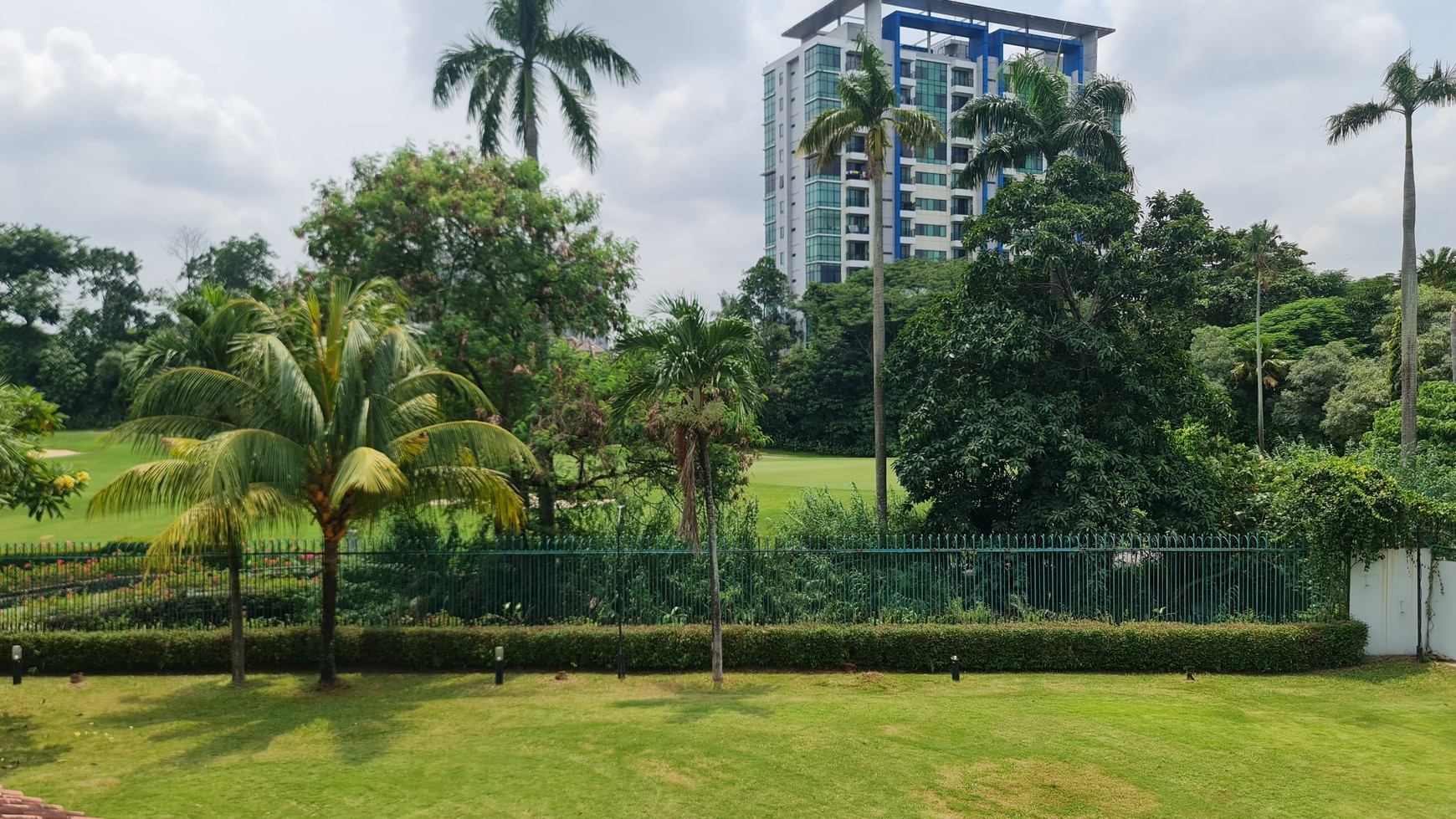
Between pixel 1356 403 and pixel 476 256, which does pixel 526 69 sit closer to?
pixel 476 256

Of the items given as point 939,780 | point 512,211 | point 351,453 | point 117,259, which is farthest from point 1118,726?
point 117,259

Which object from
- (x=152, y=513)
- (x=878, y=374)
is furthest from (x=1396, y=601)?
(x=152, y=513)

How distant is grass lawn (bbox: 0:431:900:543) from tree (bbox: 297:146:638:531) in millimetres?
4609

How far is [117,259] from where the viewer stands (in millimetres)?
58562

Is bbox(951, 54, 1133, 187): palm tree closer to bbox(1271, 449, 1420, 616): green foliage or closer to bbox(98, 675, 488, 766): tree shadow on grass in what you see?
bbox(1271, 449, 1420, 616): green foliage

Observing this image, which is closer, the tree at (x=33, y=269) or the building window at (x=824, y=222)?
the tree at (x=33, y=269)

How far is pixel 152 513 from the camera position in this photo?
27188 mm

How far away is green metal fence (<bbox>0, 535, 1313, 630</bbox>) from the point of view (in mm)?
15219

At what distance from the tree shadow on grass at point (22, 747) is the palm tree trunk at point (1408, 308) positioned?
24.1m

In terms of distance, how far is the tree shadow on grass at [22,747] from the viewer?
1033 cm

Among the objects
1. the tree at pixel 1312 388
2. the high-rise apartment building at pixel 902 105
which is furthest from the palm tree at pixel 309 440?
the high-rise apartment building at pixel 902 105

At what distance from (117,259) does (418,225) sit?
166 ft

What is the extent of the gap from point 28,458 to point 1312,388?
43370mm

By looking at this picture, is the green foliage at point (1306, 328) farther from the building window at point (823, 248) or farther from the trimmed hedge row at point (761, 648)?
the building window at point (823, 248)
